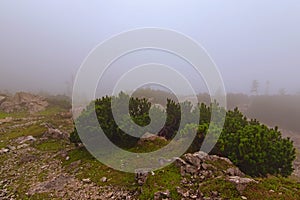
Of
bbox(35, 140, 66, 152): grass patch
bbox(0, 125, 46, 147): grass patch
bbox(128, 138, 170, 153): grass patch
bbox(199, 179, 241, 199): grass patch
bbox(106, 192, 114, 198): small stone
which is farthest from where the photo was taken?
bbox(0, 125, 46, 147): grass patch

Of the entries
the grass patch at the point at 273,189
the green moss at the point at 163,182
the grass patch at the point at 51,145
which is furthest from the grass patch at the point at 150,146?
the grass patch at the point at 273,189

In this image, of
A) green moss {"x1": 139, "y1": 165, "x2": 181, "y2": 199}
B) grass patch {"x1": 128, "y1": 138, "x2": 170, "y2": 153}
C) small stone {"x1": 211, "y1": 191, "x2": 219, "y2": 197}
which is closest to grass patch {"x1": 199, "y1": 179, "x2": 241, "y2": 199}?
small stone {"x1": 211, "y1": 191, "x2": 219, "y2": 197}

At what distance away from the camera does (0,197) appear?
1395 centimetres

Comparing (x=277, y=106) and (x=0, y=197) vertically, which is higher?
(x=277, y=106)

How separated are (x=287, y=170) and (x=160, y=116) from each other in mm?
9393

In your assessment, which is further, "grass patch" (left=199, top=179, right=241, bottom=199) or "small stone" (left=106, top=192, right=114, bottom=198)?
"small stone" (left=106, top=192, right=114, bottom=198)

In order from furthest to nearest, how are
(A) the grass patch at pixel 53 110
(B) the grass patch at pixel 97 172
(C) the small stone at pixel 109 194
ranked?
(A) the grass patch at pixel 53 110, (B) the grass patch at pixel 97 172, (C) the small stone at pixel 109 194

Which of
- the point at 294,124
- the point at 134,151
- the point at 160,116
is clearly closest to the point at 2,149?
the point at 134,151

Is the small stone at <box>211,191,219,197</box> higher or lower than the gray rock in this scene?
higher

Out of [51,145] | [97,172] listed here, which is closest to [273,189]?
[97,172]

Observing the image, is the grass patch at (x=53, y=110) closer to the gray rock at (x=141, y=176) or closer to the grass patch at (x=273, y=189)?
the gray rock at (x=141, y=176)

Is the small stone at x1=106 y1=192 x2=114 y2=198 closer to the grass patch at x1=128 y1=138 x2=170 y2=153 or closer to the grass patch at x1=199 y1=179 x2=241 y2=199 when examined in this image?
the grass patch at x1=199 y1=179 x2=241 y2=199

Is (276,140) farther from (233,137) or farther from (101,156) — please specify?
(101,156)

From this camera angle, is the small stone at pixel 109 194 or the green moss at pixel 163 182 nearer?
the green moss at pixel 163 182
